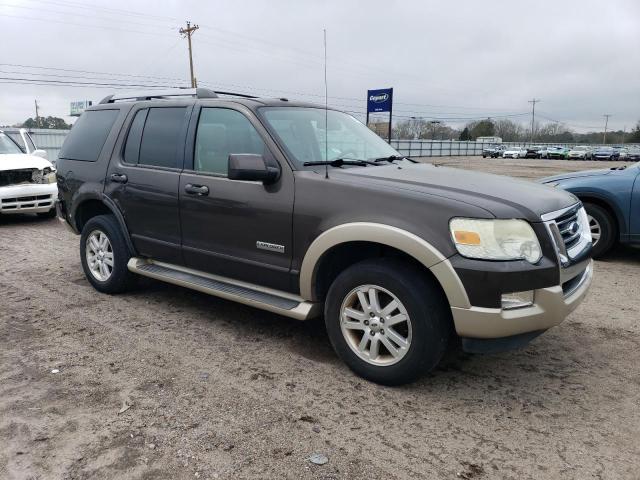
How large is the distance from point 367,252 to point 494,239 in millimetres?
909

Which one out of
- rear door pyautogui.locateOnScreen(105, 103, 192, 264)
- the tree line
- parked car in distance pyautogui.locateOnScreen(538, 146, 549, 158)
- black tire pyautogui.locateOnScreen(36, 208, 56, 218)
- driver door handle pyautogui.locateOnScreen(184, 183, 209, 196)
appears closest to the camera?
driver door handle pyautogui.locateOnScreen(184, 183, 209, 196)

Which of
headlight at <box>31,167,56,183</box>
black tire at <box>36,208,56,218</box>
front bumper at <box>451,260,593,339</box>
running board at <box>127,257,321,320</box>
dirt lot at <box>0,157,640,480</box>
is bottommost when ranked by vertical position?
dirt lot at <box>0,157,640,480</box>

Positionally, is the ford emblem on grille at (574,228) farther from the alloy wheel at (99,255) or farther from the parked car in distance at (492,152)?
the parked car in distance at (492,152)

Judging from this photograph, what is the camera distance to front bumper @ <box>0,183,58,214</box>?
9.30 metres

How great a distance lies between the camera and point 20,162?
9.70m

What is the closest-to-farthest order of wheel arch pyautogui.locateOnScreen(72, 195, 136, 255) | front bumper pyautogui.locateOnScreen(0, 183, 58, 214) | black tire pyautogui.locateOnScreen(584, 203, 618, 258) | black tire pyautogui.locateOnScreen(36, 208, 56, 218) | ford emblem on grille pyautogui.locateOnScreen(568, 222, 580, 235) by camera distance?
ford emblem on grille pyautogui.locateOnScreen(568, 222, 580, 235) → wheel arch pyautogui.locateOnScreen(72, 195, 136, 255) → black tire pyautogui.locateOnScreen(584, 203, 618, 258) → front bumper pyautogui.locateOnScreen(0, 183, 58, 214) → black tire pyautogui.locateOnScreen(36, 208, 56, 218)

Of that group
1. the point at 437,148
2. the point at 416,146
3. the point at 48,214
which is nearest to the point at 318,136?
the point at 48,214

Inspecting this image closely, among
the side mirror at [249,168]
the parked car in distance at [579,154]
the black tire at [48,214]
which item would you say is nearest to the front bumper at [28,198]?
the black tire at [48,214]

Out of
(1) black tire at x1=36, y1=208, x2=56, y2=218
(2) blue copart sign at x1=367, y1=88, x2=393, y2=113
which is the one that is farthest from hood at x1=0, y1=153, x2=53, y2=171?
(2) blue copart sign at x1=367, y1=88, x2=393, y2=113

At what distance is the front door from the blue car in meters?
4.20

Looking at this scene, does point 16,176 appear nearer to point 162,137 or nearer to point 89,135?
point 89,135

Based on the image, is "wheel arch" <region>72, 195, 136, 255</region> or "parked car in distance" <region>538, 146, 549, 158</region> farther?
"parked car in distance" <region>538, 146, 549, 158</region>

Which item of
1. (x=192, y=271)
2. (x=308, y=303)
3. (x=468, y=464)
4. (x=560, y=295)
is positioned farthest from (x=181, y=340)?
(x=560, y=295)

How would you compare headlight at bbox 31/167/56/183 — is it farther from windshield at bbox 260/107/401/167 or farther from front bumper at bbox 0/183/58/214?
windshield at bbox 260/107/401/167
